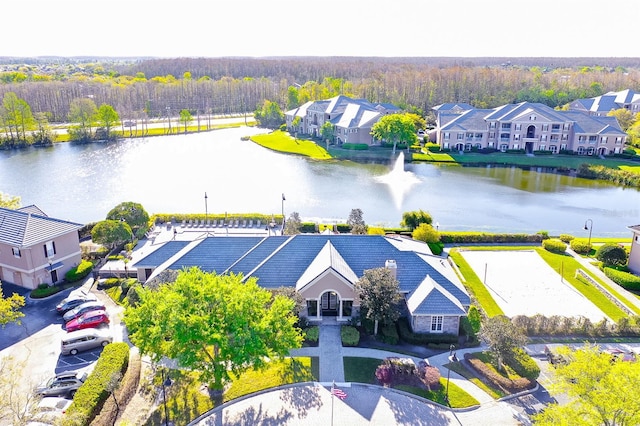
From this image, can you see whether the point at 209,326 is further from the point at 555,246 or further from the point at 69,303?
the point at 555,246

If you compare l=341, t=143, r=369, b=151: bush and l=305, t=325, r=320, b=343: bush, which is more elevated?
l=341, t=143, r=369, b=151: bush

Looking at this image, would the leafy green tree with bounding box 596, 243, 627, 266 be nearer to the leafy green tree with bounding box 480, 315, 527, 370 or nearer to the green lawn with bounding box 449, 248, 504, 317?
the green lawn with bounding box 449, 248, 504, 317

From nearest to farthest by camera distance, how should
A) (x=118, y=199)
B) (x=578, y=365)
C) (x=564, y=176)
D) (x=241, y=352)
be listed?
(x=578, y=365), (x=241, y=352), (x=118, y=199), (x=564, y=176)

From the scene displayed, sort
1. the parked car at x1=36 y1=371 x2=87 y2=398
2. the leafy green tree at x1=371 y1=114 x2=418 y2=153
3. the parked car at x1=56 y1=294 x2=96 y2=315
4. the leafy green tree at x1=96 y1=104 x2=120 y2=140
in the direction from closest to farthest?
1. the parked car at x1=36 y1=371 x2=87 y2=398
2. the parked car at x1=56 y1=294 x2=96 y2=315
3. the leafy green tree at x1=371 y1=114 x2=418 y2=153
4. the leafy green tree at x1=96 y1=104 x2=120 y2=140

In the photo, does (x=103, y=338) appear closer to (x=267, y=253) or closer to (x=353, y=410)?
(x=267, y=253)

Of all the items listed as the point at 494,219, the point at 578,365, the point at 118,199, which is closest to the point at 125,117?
the point at 118,199

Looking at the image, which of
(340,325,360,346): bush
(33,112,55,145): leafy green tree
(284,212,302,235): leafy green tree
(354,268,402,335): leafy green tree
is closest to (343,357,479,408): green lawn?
(340,325,360,346): bush
